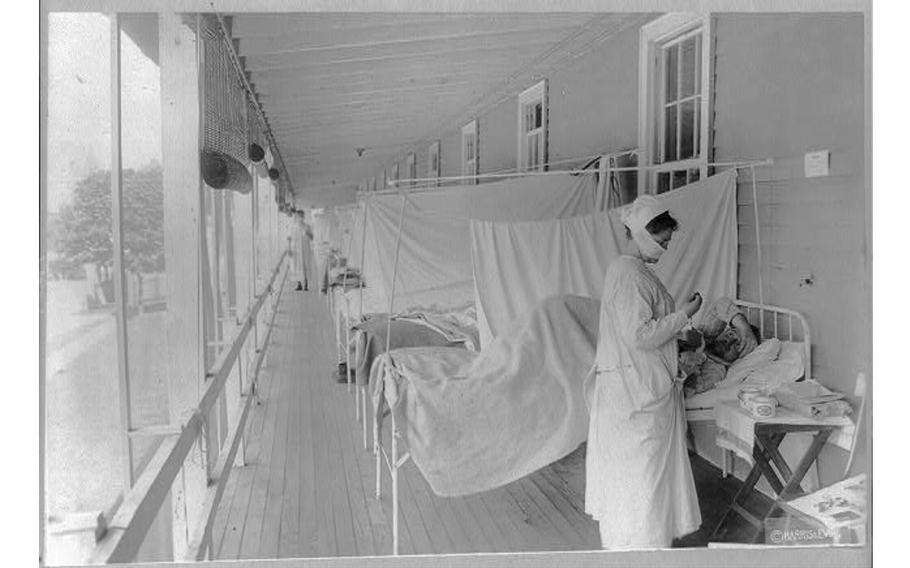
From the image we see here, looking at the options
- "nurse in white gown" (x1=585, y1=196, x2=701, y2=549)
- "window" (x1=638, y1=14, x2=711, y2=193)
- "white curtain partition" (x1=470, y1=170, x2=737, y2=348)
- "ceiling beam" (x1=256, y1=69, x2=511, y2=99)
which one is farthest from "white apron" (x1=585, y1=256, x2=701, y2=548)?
"ceiling beam" (x1=256, y1=69, x2=511, y2=99)

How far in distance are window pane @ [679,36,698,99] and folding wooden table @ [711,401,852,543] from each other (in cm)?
147

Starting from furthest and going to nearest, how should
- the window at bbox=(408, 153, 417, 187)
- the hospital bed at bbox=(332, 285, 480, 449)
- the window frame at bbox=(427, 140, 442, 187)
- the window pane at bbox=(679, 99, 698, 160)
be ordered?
the window at bbox=(408, 153, 417, 187) < the window frame at bbox=(427, 140, 442, 187) < the hospital bed at bbox=(332, 285, 480, 449) < the window pane at bbox=(679, 99, 698, 160)

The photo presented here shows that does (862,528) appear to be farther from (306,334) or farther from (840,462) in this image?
(306,334)

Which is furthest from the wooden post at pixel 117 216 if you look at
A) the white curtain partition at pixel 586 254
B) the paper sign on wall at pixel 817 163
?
the paper sign on wall at pixel 817 163

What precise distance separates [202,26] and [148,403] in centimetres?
540

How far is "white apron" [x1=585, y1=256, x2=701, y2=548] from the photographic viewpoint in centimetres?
268

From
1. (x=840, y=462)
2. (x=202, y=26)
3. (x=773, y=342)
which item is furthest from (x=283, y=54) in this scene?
(x=840, y=462)

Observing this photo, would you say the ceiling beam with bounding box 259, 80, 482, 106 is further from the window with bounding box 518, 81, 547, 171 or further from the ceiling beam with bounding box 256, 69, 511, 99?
the window with bounding box 518, 81, 547, 171

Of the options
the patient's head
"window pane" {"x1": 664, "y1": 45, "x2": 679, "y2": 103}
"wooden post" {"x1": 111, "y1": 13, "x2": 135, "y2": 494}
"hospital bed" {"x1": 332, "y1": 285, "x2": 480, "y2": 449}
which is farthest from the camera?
"hospital bed" {"x1": 332, "y1": 285, "x2": 480, "y2": 449}

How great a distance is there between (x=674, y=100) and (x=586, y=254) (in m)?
0.89

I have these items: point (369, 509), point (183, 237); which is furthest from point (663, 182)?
point (183, 237)

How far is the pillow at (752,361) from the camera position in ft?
9.64

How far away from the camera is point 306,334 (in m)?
6.47

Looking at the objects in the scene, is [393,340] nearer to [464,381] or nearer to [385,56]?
[464,381]
